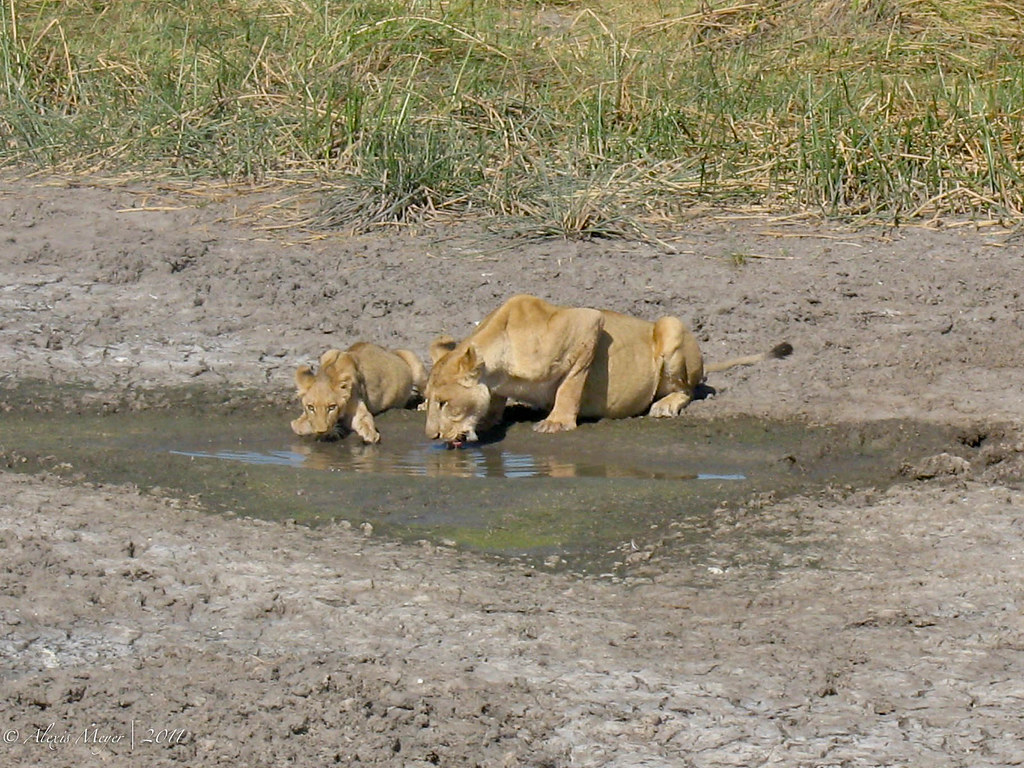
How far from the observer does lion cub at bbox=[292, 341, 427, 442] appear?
7.29 meters

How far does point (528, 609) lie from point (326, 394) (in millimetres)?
2613

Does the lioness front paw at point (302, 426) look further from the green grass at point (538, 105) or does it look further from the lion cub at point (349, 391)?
the green grass at point (538, 105)

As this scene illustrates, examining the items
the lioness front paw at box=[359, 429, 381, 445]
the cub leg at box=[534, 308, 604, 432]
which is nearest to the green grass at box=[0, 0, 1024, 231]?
the cub leg at box=[534, 308, 604, 432]

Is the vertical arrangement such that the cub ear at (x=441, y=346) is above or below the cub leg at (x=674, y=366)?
above

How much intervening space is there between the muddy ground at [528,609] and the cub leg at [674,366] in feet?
0.47

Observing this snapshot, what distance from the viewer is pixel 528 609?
4.90 meters

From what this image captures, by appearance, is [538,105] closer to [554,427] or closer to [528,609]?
[554,427]

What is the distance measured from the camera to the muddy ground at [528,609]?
4.04 metres

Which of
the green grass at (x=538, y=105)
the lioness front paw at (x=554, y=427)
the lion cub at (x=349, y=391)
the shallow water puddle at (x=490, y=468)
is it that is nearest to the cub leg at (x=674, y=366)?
the shallow water puddle at (x=490, y=468)

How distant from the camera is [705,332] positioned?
9016 millimetres

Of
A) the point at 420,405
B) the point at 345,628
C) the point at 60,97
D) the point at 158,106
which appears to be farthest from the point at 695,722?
the point at 60,97

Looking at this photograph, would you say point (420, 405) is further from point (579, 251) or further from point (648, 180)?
point (648, 180)

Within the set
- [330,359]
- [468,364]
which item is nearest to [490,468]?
[468,364]

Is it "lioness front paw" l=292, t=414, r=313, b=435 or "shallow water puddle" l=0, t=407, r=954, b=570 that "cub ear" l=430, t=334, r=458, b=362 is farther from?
"lioness front paw" l=292, t=414, r=313, b=435
